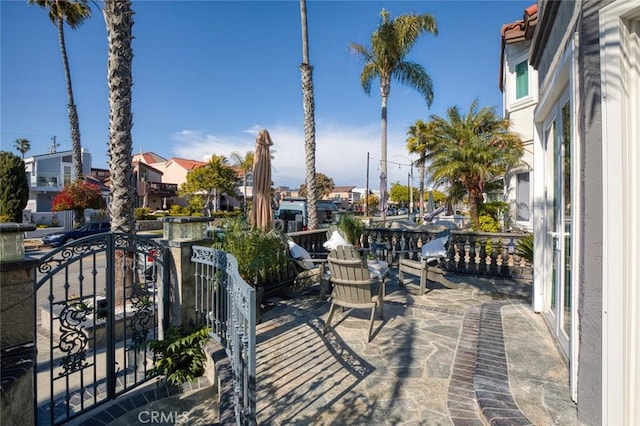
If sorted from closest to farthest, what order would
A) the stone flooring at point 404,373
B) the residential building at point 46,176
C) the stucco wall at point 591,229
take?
the stucco wall at point 591,229 < the stone flooring at point 404,373 < the residential building at point 46,176

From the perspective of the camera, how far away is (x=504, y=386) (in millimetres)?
2814

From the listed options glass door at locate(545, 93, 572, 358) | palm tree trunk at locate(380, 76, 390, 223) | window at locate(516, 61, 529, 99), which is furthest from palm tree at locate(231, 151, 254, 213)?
glass door at locate(545, 93, 572, 358)

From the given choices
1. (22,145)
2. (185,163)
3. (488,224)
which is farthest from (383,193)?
(22,145)

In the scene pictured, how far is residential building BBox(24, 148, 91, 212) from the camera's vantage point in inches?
1218

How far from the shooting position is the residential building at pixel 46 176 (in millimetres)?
30933

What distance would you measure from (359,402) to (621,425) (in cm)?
173

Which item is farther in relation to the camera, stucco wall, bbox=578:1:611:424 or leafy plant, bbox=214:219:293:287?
leafy plant, bbox=214:219:293:287

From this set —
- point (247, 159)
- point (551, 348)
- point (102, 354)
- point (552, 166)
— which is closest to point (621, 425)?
point (551, 348)

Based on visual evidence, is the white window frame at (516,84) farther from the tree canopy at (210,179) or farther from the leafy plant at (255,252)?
the tree canopy at (210,179)

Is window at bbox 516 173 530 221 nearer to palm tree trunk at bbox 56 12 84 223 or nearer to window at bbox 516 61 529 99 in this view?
window at bbox 516 61 529 99

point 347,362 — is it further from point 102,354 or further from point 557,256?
point 102,354

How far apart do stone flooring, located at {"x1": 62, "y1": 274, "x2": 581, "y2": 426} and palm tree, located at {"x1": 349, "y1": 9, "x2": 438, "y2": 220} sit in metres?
12.2

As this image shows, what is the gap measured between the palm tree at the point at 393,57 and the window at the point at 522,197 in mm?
5749

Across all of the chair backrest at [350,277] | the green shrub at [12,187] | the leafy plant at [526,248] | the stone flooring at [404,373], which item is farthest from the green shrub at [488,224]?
the green shrub at [12,187]
